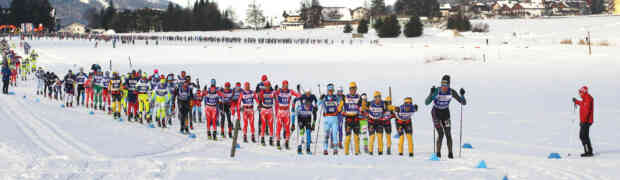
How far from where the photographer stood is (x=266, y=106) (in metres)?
14.3

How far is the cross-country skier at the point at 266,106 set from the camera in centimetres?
1423

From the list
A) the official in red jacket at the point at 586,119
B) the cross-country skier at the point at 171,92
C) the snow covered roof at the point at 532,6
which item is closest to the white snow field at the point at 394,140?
the official in red jacket at the point at 586,119

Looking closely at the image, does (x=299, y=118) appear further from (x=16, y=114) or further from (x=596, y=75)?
(x=596, y=75)

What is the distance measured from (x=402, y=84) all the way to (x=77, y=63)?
28234mm

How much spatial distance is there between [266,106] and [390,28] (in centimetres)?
8106

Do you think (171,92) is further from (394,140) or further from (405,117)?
(405,117)

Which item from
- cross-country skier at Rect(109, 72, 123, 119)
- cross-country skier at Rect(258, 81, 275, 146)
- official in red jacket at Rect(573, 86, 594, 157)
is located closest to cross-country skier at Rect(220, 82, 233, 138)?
cross-country skier at Rect(258, 81, 275, 146)

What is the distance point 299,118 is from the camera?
1379cm

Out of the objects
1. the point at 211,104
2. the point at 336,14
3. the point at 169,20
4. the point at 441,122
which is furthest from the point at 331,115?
the point at 336,14

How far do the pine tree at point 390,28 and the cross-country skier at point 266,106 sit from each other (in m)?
80.8

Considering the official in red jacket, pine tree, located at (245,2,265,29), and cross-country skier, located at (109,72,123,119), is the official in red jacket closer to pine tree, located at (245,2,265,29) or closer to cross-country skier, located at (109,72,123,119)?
cross-country skier, located at (109,72,123,119)

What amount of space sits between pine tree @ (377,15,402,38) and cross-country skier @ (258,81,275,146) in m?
80.8

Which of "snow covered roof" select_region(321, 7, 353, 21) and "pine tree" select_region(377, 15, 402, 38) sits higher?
"snow covered roof" select_region(321, 7, 353, 21)

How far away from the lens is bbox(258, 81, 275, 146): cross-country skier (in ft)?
46.7
